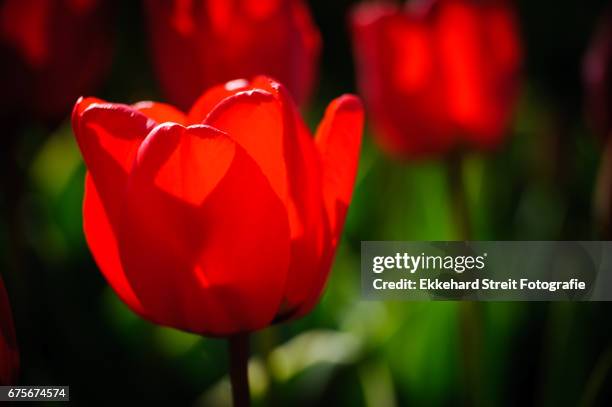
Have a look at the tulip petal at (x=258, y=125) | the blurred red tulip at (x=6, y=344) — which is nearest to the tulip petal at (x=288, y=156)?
the tulip petal at (x=258, y=125)

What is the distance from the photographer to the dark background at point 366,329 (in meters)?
0.54

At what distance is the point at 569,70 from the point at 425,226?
0.64m

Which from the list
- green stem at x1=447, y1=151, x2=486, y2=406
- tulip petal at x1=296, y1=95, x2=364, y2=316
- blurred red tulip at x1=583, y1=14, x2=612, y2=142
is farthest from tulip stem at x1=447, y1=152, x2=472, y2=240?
tulip petal at x1=296, y1=95, x2=364, y2=316

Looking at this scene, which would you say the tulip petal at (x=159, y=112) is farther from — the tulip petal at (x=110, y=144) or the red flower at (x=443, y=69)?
the red flower at (x=443, y=69)

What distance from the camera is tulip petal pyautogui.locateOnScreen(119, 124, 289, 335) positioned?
31 cm

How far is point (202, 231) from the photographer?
0.31 meters

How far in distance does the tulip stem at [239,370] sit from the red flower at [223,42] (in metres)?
0.20

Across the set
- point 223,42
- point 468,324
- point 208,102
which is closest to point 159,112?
point 208,102

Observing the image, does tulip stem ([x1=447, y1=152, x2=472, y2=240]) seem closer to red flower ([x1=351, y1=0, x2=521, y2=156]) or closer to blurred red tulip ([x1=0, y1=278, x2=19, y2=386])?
red flower ([x1=351, y1=0, x2=521, y2=156])

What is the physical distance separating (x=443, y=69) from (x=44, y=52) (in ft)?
0.89

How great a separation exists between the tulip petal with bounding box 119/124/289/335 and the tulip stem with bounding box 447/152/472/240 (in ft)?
0.88

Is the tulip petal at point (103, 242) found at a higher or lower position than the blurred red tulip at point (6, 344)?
higher

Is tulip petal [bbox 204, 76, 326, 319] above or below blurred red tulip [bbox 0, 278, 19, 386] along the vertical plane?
above

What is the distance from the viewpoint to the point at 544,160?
84 centimetres
